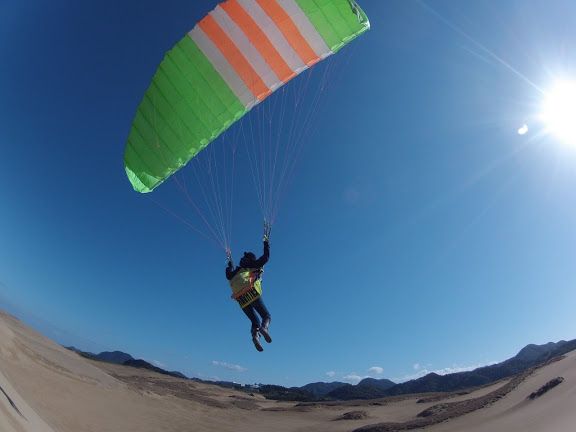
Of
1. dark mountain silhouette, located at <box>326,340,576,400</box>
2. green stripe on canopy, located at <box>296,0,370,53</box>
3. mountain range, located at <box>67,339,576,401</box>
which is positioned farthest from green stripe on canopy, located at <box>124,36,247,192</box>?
dark mountain silhouette, located at <box>326,340,576,400</box>

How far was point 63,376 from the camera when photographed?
47.9 feet

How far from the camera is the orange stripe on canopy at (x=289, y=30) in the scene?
30.7ft

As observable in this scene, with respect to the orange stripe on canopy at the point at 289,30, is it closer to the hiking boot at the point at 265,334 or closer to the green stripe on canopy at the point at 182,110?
the green stripe on canopy at the point at 182,110

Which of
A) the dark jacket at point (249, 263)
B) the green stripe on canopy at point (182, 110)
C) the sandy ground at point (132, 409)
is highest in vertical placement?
the green stripe on canopy at point (182, 110)

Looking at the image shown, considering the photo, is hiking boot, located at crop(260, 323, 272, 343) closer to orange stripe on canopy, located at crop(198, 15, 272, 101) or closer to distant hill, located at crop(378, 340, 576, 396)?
orange stripe on canopy, located at crop(198, 15, 272, 101)

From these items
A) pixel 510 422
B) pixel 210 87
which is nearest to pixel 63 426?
pixel 210 87

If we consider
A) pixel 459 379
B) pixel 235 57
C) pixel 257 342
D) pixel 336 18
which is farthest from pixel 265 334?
pixel 459 379

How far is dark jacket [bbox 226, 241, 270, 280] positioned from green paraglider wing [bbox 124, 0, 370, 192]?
324cm

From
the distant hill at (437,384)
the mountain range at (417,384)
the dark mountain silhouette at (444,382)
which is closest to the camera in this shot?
the mountain range at (417,384)

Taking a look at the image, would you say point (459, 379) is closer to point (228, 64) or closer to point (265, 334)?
point (265, 334)

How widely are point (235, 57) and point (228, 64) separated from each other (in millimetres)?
254

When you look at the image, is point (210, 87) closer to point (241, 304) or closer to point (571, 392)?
point (241, 304)

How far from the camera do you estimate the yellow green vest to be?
9.07 m

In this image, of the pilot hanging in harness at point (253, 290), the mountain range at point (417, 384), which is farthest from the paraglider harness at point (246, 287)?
the mountain range at point (417, 384)
